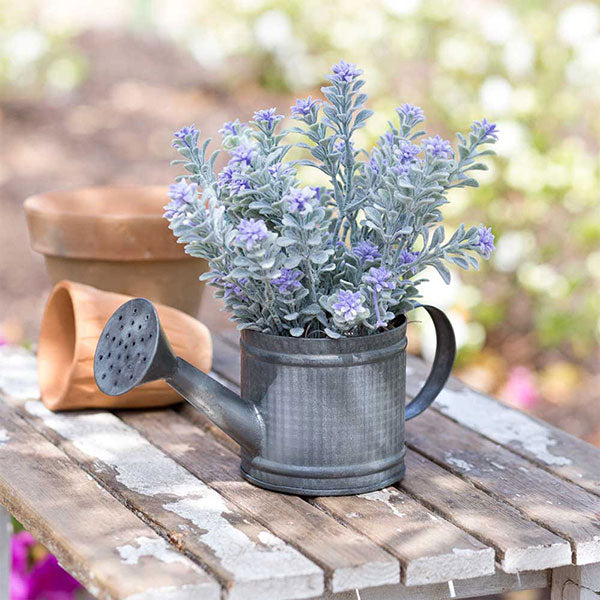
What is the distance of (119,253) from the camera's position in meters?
1.80

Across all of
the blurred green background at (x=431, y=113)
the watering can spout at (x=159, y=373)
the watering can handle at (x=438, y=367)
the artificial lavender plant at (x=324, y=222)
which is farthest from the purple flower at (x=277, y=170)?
the blurred green background at (x=431, y=113)

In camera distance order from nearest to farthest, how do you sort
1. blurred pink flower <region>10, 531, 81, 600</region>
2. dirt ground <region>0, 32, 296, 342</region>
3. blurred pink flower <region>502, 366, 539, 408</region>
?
blurred pink flower <region>10, 531, 81, 600</region> < blurred pink flower <region>502, 366, 539, 408</region> < dirt ground <region>0, 32, 296, 342</region>

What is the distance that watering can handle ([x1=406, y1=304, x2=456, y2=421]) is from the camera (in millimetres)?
1512

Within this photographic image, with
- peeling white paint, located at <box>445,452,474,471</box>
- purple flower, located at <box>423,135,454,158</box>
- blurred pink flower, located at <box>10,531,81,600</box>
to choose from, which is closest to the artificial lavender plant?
purple flower, located at <box>423,135,454,158</box>

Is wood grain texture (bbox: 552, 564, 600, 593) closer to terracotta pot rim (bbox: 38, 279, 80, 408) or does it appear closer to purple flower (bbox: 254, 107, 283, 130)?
purple flower (bbox: 254, 107, 283, 130)

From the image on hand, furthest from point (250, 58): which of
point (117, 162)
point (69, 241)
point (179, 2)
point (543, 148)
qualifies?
point (69, 241)

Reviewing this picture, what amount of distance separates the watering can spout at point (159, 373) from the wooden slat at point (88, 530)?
145 mm

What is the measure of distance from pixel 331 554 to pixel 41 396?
0.72 metres

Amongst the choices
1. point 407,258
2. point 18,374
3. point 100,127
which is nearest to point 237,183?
point 407,258

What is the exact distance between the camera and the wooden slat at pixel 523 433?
150 centimetres

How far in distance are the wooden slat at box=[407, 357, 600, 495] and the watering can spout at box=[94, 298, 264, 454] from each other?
16.9 inches

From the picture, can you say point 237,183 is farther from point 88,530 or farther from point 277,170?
point 88,530

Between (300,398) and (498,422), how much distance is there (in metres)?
0.47

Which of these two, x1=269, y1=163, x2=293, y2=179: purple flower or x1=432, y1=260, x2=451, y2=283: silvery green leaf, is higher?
x1=269, y1=163, x2=293, y2=179: purple flower
